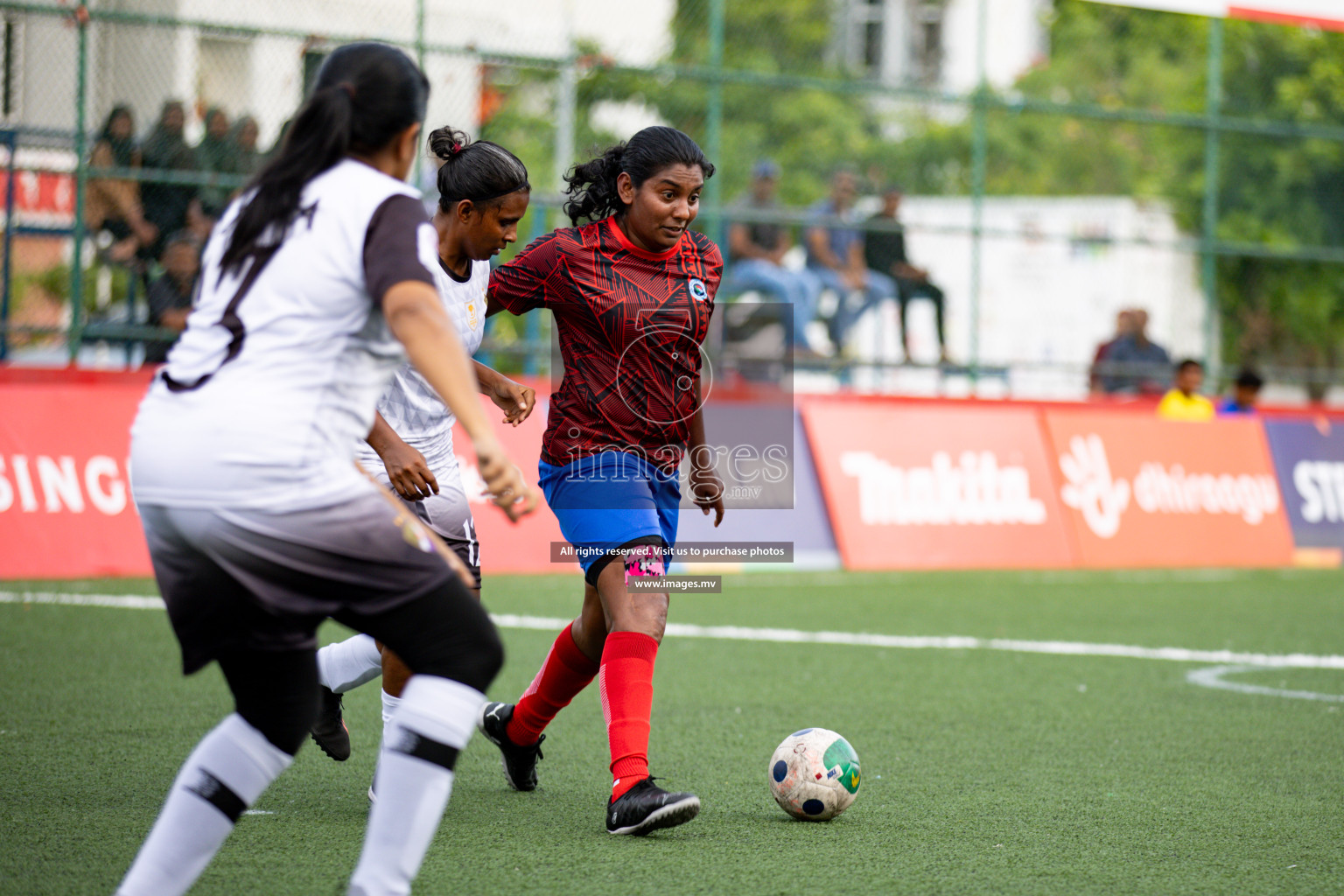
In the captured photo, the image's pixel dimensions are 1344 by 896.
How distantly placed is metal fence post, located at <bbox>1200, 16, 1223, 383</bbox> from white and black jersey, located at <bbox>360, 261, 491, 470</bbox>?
12922mm

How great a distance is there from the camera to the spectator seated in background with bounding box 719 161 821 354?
13992 mm

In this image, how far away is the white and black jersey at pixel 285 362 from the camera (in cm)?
296

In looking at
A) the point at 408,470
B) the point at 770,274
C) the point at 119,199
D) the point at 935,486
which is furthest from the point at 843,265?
the point at 408,470

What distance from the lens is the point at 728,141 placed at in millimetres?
19656

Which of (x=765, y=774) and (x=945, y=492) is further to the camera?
(x=945, y=492)

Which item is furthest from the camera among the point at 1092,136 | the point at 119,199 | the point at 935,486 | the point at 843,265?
the point at 1092,136

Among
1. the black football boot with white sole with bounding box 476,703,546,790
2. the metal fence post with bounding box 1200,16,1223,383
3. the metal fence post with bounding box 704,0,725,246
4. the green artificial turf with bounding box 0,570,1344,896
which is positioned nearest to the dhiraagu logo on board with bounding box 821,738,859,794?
the green artificial turf with bounding box 0,570,1344,896

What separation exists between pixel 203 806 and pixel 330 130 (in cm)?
141

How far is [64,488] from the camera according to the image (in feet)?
32.0

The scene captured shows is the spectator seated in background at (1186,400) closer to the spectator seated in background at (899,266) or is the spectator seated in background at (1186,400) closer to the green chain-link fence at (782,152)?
the green chain-link fence at (782,152)

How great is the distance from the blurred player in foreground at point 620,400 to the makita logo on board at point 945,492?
727 centimetres

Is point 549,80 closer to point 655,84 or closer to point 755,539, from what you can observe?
point 655,84

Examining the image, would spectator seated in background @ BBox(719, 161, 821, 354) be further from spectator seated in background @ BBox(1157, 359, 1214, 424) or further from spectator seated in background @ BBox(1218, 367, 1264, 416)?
→ spectator seated in background @ BBox(1218, 367, 1264, 416)

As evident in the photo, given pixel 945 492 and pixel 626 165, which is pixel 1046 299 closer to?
pixel 945 492
